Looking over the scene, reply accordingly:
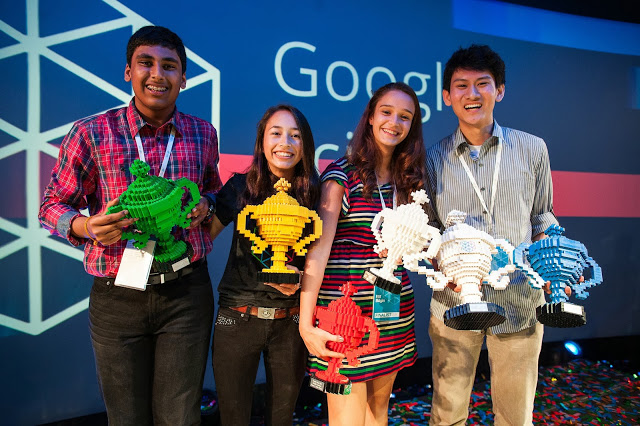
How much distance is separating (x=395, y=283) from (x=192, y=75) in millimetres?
2348

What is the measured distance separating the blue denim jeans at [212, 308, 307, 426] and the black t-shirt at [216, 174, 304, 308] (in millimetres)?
72

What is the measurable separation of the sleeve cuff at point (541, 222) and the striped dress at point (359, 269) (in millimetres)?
813

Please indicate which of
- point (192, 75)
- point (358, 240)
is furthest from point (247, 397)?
point (192, 75)

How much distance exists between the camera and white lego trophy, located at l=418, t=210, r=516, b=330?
1.52 metres

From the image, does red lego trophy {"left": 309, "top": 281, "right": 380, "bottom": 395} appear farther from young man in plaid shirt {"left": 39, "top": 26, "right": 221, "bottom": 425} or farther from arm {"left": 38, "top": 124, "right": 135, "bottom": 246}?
arm {"left": 38, "top": 124, "right": 135, "bottom": 246}

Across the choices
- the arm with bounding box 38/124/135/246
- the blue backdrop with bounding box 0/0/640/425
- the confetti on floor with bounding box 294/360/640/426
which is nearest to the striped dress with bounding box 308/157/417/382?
the arm with bounding box 38/124/135/246

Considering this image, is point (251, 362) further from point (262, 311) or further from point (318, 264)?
point (318, 264)

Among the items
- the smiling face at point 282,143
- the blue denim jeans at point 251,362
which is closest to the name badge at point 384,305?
the blue denim jeans at point 251,362

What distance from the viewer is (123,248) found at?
5.79ft

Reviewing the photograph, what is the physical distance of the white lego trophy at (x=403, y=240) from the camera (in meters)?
1.58

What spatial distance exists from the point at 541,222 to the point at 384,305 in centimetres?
100

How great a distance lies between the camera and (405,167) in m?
1.97

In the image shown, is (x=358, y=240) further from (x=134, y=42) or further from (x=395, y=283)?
(x=134, y=42)

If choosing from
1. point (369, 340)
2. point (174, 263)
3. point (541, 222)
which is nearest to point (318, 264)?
point (369, 340)
